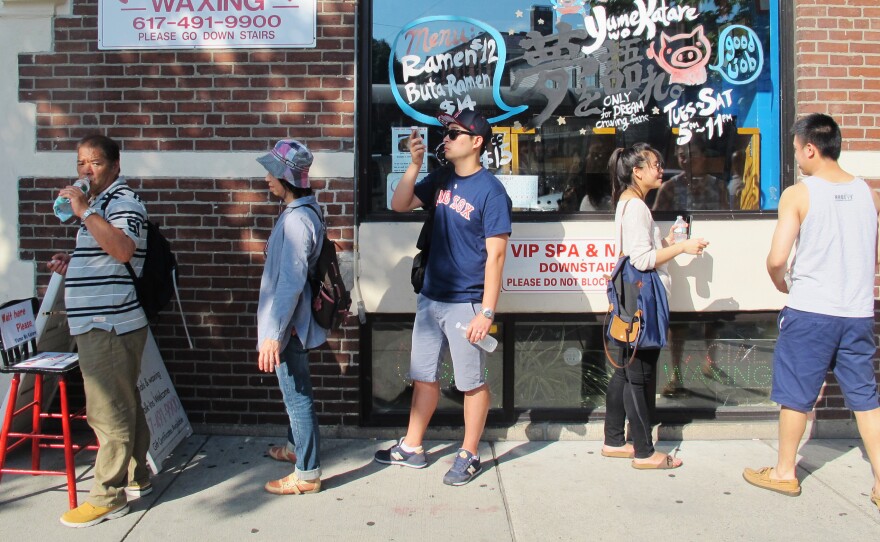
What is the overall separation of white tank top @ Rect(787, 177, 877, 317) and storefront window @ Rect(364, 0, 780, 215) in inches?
45.7

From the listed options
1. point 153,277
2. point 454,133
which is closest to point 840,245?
point 454,133

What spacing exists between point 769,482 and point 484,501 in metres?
1.48

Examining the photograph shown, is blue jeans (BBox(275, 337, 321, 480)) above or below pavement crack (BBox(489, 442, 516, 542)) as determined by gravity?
above

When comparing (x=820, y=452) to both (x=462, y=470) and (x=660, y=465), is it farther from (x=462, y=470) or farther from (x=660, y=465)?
(x=462, y=470)

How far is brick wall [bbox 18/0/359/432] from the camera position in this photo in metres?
4.99

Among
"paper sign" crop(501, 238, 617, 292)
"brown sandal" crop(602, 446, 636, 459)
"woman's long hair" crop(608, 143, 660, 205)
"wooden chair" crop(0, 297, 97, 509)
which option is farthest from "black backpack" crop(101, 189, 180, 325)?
"brown sandal" crop(602, 446, 636, 459)

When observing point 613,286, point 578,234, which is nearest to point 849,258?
point 613,286

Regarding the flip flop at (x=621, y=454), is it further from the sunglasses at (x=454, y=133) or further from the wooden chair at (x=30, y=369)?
the wooden chair at (x=30, y=369)

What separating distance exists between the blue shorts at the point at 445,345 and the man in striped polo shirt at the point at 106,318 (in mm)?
1437

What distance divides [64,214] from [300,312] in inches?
45.5

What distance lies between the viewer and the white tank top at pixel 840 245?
4043mm

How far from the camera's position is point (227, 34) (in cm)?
499

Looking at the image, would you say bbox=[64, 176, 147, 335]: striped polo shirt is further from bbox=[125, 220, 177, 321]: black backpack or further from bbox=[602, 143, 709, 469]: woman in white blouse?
bbox=[602, 143, 709, 469]: woman in white blouse

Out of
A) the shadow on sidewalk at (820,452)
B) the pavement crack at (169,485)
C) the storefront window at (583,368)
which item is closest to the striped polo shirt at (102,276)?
the pavement crack at (169,485)
